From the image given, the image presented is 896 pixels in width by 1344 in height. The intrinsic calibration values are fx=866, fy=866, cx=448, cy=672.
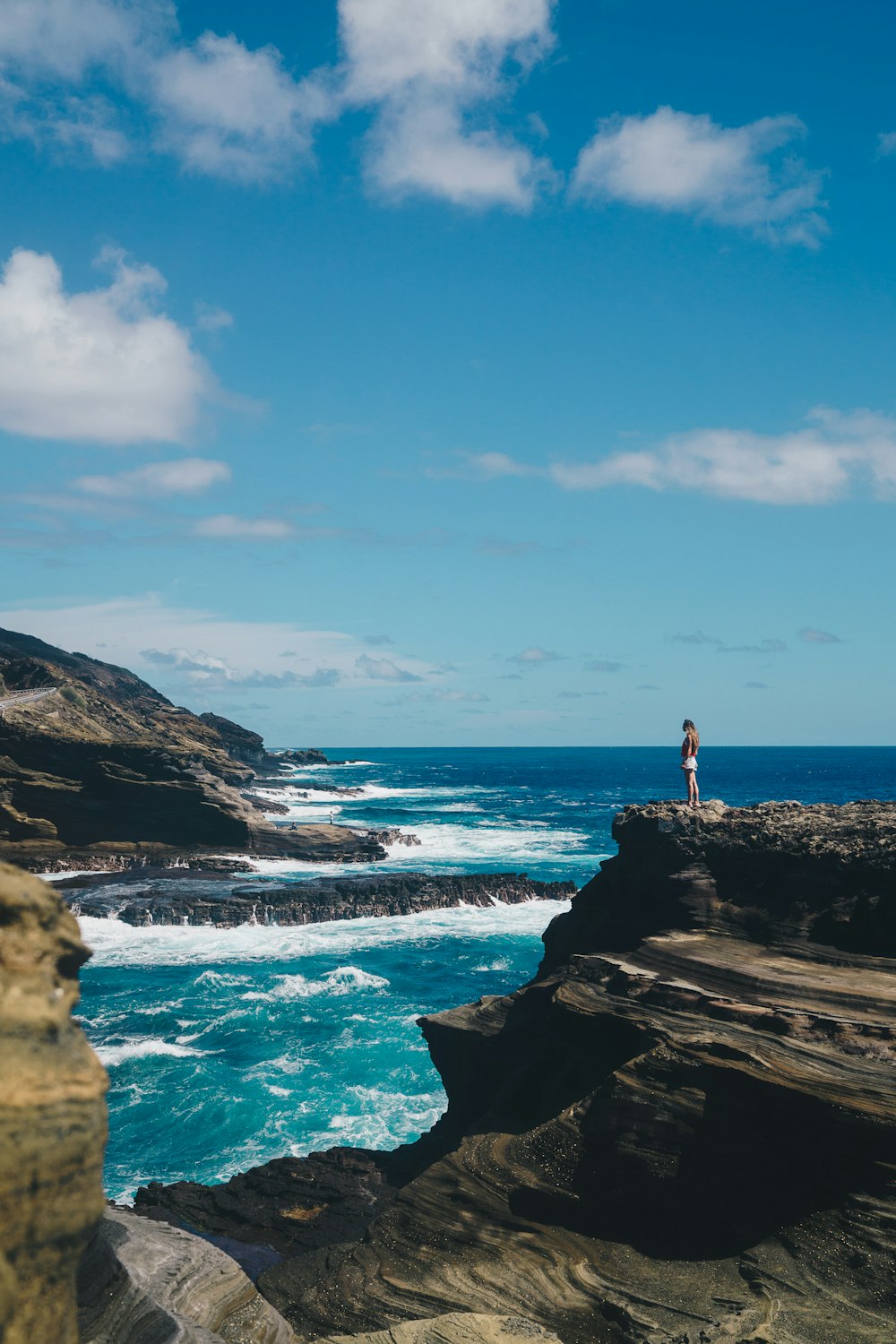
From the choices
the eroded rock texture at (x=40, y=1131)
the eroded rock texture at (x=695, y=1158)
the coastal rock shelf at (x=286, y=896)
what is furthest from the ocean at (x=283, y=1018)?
the eroded rock texture at (x=40, y=1131)

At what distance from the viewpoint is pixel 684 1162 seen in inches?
389

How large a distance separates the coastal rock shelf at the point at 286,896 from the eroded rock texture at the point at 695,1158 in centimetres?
2570

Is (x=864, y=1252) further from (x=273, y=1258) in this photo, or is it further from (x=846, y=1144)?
(x=273, y=1258)

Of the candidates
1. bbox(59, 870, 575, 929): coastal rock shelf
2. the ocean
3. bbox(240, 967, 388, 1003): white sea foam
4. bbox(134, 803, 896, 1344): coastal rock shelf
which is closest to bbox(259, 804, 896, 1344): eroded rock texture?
bbox(134, 803, 896, 1344): coastal rock shelf

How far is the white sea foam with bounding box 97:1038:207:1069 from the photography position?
2209cm

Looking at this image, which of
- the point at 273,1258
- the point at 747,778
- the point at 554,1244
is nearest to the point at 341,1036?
the point at 273,1258

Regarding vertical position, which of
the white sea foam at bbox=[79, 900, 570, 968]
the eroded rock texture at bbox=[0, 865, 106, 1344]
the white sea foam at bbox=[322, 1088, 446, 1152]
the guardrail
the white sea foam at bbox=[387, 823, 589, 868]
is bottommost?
the white sea foam at bbox=[322, 1088, 446, 1152]

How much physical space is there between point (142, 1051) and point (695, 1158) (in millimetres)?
17308

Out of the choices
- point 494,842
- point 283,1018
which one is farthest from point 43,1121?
point 494,842

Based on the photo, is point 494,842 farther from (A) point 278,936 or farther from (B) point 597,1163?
(B) point 597,1163

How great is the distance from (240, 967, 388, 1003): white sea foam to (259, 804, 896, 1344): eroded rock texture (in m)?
15.4

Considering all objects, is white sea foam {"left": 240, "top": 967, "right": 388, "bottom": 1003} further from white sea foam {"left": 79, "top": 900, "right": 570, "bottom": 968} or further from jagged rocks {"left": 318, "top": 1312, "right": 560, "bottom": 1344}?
jagged rocks {"left": 318, "top": 1312, "right": 560, "bottom": 1344}

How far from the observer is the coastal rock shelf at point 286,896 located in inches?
1438

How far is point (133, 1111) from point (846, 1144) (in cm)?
1577
